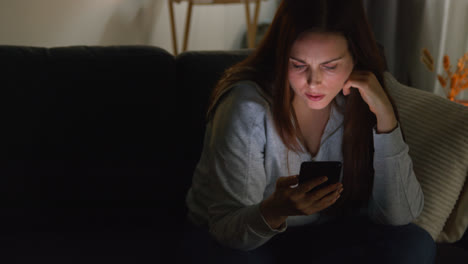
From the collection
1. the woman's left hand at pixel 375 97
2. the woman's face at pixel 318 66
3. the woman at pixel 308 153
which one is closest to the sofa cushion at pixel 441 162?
the woman at pixel 308 153

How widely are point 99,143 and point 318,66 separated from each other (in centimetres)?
69

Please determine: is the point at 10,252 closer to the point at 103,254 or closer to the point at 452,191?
the point at 103,254

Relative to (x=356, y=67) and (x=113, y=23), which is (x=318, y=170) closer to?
(x=356, y=67)

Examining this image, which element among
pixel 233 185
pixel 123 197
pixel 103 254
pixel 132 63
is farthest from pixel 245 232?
pixel 132 63

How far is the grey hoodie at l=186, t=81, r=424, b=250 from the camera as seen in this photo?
45.1 inches

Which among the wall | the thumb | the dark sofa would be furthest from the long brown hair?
the wall

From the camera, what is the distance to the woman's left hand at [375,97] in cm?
122

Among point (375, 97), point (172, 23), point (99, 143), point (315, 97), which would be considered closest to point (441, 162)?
point (375, 97)

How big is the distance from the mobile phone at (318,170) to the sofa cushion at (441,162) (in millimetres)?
422

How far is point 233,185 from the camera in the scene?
1173mm

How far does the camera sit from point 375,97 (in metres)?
1.22

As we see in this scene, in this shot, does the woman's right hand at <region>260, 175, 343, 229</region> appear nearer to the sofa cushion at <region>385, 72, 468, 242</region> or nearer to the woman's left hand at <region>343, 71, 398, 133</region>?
the woman's left hand at <region>343, 71, 398, 133</region>

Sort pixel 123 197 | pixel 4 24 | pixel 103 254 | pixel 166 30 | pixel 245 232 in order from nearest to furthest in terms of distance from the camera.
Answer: pixel 245 232, pixel 103 254, pixel 123 197, pixel 4 24, pixel 166 30

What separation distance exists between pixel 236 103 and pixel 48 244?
0.63 m
